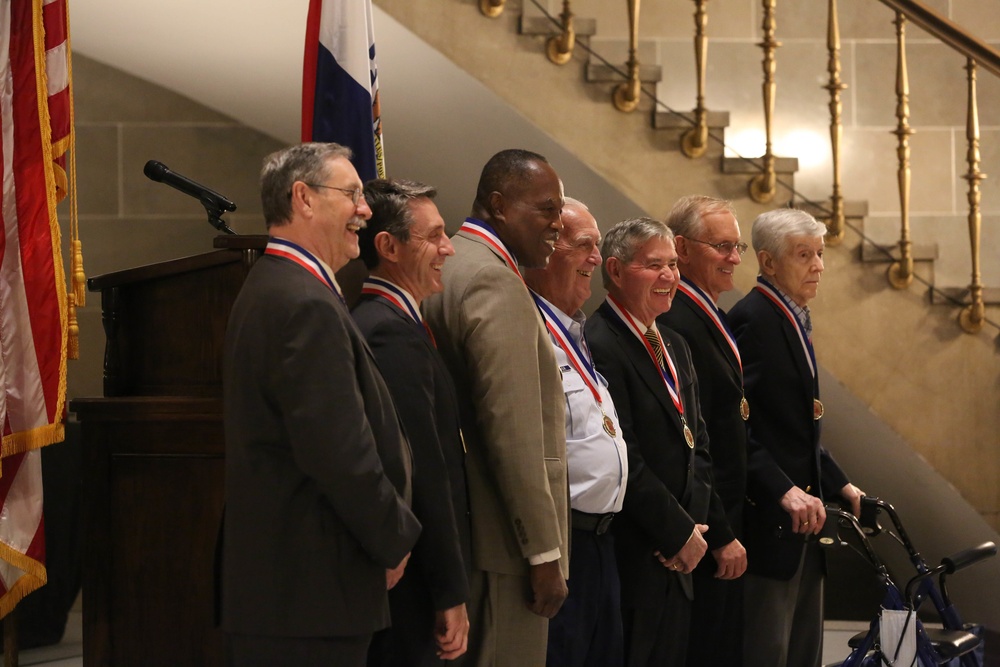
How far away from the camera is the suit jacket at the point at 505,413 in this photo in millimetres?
2217

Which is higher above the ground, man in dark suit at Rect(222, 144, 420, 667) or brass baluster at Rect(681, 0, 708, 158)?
brass baluster at Rect(681, 0, 708, 158)

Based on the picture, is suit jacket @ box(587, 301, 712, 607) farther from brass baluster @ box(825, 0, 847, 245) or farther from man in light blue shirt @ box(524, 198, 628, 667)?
brass baluster @ box(825, 0, 847, 245)

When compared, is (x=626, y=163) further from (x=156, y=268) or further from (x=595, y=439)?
(x=156, y=268)

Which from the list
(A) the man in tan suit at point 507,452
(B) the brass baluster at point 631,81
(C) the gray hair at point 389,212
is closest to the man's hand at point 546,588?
(A) the man in tan suit at point 507,452

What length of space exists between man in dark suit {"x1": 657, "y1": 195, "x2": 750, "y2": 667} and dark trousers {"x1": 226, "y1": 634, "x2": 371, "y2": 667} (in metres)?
1.31

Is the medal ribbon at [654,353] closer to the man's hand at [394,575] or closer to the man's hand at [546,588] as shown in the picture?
the man's hand at [546,588]

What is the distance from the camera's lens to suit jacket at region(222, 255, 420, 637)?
1791 millimetres

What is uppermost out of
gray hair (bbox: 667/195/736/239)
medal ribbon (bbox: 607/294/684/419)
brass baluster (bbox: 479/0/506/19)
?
brass baluster (bbox: 479/0/506/19)

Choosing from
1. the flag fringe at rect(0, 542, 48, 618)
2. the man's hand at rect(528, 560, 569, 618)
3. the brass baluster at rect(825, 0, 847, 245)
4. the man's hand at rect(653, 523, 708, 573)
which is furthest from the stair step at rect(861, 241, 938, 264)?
the flag fringe at rect(0, 542, 48, 618)

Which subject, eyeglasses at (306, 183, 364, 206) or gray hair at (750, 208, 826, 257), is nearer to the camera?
eyeglasses at (306, 183, 364, 206)

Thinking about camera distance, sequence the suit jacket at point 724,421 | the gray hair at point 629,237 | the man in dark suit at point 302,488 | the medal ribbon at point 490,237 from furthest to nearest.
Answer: the suit jacket at point 724,421 → the gray hair at point 629,237 → the medal ribbon at point 490,237 → the man in dark suit at point 302,488

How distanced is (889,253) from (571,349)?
227cm

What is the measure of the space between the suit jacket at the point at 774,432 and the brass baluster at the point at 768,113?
3.87 ft

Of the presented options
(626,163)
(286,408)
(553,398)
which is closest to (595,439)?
(553,398)
